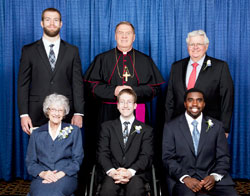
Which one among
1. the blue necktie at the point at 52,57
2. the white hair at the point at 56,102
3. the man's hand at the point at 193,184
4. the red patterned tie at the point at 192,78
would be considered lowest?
the man's hand at the point at 193,184

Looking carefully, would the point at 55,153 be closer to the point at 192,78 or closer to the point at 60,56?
the point at 60,56

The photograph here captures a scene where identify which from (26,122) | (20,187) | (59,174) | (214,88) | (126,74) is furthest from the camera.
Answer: (20,187)

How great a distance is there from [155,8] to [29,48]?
1963 mm

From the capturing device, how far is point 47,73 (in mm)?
3693

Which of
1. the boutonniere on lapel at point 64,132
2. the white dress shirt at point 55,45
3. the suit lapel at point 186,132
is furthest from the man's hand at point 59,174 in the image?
the white dress shirt at point 55,45

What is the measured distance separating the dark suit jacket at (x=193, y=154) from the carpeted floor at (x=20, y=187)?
4.43ft

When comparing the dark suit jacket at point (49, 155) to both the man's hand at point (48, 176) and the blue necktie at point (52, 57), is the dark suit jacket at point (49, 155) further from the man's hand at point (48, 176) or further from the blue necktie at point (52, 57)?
the blue necktie at point (52, 57)

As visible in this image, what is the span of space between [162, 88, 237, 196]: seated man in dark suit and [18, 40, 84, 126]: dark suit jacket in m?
1.19

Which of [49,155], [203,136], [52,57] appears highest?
[52,57]

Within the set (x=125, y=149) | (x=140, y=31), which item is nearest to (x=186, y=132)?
(x=125, y=149)

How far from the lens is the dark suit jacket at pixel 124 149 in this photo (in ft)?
10.5

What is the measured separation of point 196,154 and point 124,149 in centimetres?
71

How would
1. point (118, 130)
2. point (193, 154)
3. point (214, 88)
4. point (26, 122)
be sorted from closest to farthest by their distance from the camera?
point (193, 154) < point (118, 130) < point (26, 122) < point (214, 88)

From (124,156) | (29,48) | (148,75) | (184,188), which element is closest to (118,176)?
(124,156)
